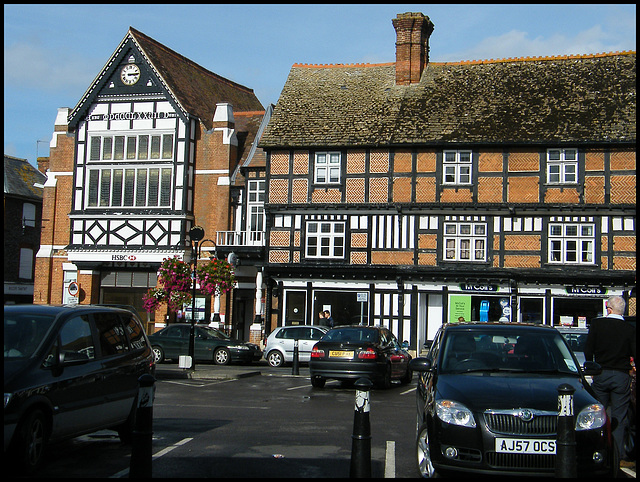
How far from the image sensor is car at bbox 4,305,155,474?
799 centimetres

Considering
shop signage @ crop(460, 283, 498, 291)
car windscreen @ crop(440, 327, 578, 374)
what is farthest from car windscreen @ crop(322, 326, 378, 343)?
shop signage @ crop(460, 283, 498, 291)

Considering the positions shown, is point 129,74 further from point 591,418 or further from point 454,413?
point 591,418

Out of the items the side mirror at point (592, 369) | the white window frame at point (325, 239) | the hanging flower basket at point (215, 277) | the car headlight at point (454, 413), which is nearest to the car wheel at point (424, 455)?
the car headlight at point (454, 413)

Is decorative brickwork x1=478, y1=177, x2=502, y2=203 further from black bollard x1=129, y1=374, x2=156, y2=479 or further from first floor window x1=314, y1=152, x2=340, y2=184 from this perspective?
black bollard x1=129, y1=374, x2=156, y2=479

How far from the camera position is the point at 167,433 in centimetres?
1111

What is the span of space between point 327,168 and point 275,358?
10324mm

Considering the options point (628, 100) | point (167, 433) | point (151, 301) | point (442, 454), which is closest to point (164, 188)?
point (151, 301)

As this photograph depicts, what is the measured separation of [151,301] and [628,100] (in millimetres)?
21708

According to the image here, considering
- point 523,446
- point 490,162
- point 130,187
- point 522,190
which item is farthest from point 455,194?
point 523,446

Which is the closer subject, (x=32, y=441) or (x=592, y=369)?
(x=32, y=441)

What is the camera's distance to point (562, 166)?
108 ft

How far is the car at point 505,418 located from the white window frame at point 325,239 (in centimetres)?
2583

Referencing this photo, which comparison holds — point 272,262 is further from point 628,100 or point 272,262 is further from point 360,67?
point 628,100

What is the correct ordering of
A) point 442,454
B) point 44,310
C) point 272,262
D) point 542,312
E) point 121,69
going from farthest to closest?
point 121,69, point 272,262, point 542,312, point 44,310, point 442,454
